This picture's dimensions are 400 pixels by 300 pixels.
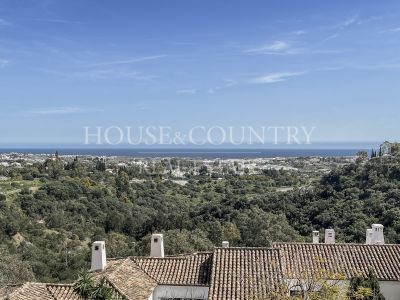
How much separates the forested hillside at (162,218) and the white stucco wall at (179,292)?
40.1 feet

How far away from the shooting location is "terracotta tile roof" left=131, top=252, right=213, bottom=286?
60.2 ft

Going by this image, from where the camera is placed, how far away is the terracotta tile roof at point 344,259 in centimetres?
1820

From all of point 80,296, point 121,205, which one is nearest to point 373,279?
point 80,296

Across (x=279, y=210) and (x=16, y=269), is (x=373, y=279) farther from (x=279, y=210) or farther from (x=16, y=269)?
(x=279, y=210)

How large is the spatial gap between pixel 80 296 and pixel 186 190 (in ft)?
215

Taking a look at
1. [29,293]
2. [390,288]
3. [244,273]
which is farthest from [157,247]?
[390,288]

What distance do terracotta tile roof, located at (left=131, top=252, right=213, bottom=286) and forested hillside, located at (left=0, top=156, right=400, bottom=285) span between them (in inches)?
444

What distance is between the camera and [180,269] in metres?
19.0

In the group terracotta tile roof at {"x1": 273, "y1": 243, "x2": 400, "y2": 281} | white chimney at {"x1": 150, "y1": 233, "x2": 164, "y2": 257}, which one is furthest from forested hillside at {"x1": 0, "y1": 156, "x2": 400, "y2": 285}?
terracotta tile roof at {"x1": 273, "y1": 243, "x2": 400, "y2": 281}

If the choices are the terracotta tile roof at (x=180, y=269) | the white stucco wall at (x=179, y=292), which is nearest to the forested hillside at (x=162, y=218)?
the terracotta tile roof at (x=180, y=269)

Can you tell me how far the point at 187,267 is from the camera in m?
19.2

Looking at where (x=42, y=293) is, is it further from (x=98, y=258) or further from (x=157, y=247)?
(x=157, y=247)

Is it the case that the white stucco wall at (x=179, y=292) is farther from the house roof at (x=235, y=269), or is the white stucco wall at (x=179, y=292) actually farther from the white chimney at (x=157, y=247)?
the white chimney at (x=157, y=247)

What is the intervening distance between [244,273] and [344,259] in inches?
164
